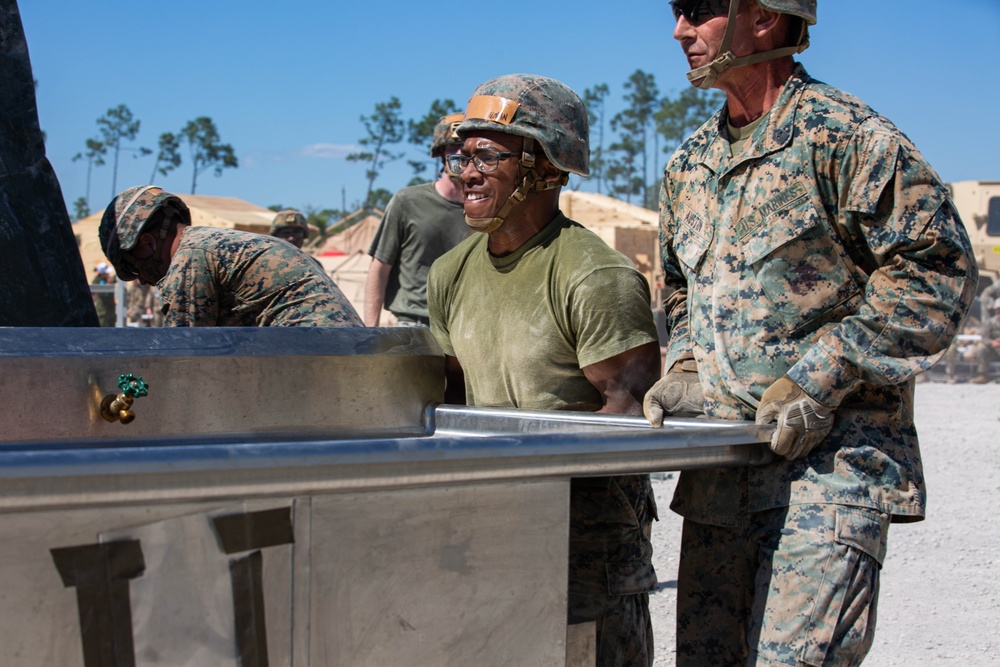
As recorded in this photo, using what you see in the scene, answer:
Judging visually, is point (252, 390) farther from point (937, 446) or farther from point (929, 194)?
point (937, 446)

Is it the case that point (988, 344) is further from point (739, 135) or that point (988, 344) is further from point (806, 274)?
point (806, 274)

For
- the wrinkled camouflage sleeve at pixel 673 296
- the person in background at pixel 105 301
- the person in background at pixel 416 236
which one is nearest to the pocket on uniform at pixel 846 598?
the wrinkled camouflage sleeve at pixel 673 296

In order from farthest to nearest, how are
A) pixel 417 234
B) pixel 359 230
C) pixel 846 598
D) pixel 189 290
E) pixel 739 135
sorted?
pixel 359 230, pixel 417 234, pixel 189 290, pixel 739 135, pixel 846 598

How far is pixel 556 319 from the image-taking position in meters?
2.88

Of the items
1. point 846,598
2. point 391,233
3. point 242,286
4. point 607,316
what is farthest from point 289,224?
point 846,598

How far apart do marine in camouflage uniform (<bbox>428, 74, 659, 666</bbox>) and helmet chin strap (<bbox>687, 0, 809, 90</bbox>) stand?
479mm

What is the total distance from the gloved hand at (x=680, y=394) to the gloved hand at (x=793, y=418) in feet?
0.79

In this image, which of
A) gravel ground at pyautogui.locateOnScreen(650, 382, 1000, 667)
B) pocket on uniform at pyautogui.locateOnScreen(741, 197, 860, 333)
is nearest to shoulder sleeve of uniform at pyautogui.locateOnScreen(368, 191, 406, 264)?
gravel ground at pyautogui.locateOnScreen(650, 382, 1000, 667)

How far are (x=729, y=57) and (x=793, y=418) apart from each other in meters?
0.84

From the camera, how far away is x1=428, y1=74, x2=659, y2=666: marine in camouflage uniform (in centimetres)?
277

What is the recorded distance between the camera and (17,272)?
10.4 feet

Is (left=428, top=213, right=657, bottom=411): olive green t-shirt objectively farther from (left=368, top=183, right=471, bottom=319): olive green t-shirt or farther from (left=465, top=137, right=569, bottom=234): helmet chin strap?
(left=368, top=183, right=471, bottom=319): olive green t-shirt

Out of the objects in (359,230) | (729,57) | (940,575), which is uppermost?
(359,230)

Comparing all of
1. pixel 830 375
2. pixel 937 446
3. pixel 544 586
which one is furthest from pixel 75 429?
pixel 937 446
